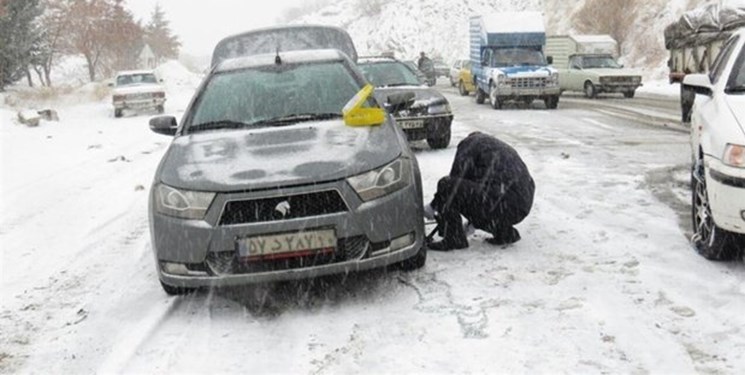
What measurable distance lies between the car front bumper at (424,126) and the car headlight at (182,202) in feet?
23.0

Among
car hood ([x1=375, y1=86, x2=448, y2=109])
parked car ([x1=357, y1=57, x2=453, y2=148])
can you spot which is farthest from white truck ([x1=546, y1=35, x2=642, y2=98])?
car hood ([x1=375, y1=86, x2=448, y2=109])

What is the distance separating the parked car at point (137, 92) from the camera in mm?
25141

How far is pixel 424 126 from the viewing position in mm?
11188

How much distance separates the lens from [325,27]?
1161cm

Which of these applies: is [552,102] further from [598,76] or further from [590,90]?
[590,90]

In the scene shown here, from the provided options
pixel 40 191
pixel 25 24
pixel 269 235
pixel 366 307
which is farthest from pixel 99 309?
pixel 25 24

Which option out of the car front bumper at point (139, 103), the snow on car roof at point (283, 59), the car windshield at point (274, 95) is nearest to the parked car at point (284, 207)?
the car windshield at point (274, 95)

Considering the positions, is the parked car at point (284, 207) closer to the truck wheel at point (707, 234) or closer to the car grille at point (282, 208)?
the car grille at point (282, 208)

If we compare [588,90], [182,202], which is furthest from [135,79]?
[182,202]

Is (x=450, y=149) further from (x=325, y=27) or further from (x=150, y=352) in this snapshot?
(x=150, y=352)

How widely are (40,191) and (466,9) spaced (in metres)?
81.1

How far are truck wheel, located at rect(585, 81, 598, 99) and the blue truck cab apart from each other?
3.20m

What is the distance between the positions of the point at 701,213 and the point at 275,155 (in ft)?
10.2

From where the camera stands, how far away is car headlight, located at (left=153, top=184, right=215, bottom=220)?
4176 millimetres
